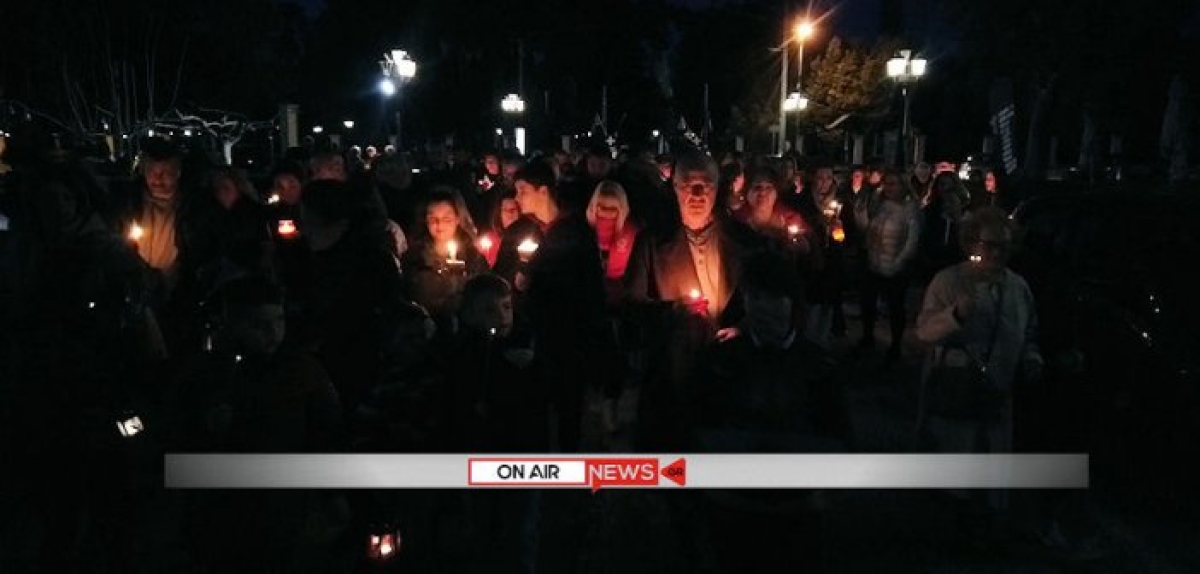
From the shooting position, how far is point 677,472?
4.52 metres

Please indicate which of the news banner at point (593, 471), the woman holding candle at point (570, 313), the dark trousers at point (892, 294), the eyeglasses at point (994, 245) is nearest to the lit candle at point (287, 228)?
the woman holding candle at point (570, 313)

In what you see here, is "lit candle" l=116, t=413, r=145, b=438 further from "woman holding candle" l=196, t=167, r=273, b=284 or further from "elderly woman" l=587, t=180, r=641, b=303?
"elderly woman" l=587, t=180, r=641, b=303

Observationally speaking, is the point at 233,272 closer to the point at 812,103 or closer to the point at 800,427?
the point at 800,427

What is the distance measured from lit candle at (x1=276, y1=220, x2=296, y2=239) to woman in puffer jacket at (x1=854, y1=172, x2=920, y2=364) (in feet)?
17.0

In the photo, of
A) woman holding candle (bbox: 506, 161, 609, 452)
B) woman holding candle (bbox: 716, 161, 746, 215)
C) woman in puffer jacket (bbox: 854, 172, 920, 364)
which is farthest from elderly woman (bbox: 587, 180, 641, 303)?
woman in puffer jacket (bbox: 854, 172, 920, 364)

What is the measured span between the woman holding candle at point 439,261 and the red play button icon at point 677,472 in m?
1.59

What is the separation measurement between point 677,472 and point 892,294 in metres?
5.09

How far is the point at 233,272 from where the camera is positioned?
5559 millimetres

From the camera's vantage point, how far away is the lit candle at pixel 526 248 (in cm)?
597

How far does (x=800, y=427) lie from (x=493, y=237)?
13.9 feet

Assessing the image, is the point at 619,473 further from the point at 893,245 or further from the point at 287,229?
the point at 893,245

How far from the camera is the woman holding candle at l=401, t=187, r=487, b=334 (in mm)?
5656

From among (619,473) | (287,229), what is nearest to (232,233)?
(287,229)

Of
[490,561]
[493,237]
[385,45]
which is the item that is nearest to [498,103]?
[385,45]
